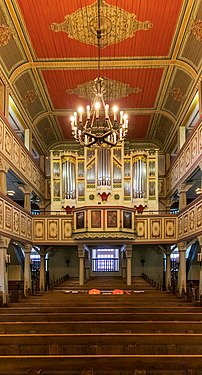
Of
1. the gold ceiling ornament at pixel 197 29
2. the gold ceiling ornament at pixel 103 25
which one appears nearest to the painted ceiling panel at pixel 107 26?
the gold ceiling ornament at pixel 103 25

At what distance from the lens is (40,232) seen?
770 inches

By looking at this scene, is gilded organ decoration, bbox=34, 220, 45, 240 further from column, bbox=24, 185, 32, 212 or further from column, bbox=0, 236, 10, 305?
column, bbox=0, 236, 10, 305

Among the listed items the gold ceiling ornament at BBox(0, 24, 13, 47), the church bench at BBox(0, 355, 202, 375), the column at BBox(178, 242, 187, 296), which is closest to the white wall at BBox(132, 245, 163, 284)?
the column at BBox(178, 242, 187, 296)

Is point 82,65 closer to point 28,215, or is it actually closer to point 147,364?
point 28,215

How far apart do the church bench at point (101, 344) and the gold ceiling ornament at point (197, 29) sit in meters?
9.35

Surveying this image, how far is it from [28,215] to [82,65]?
7.31 metres

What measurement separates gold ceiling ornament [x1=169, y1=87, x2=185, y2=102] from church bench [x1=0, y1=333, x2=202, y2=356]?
41.1ft

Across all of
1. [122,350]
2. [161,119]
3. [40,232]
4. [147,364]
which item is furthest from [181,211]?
[147,364]

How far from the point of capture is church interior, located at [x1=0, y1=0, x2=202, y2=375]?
5789 mm

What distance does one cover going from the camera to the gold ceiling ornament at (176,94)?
54.5 ft

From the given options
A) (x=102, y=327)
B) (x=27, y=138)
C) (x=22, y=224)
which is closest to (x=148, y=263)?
(x=22, y=224)

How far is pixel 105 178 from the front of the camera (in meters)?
21.0

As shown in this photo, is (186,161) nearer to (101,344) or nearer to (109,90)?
(109,90)

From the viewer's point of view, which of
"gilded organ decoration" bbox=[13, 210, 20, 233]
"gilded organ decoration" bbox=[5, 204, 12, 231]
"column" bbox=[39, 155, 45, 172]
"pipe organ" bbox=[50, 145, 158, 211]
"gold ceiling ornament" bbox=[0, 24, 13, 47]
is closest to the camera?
"gold ceiling ornament" bbox=[0, 24, 13, 47]
